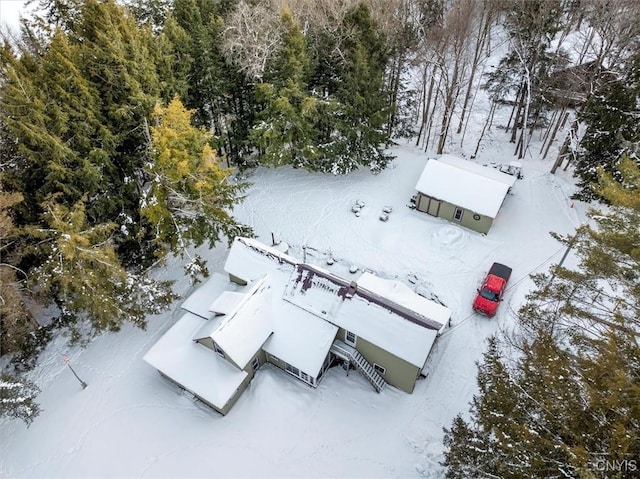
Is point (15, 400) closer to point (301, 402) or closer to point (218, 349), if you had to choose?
point (218, 349)

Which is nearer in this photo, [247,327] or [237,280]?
[247,327]

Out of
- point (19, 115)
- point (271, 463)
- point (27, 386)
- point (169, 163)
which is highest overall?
point (19, 115)

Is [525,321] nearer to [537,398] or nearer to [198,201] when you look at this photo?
[537,398]

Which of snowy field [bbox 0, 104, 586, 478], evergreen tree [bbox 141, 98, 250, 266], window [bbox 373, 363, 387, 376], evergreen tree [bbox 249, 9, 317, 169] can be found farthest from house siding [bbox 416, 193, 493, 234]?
evergreen tree [bbox 141, 98, 250, 266]

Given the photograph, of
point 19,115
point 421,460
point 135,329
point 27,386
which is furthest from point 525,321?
point 19,115

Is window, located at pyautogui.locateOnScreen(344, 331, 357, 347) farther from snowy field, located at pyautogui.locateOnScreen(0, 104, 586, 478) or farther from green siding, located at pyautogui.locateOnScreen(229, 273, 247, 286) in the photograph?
green siding, located at pyautogui.locateOnScreen(229, 273, 247, 286)

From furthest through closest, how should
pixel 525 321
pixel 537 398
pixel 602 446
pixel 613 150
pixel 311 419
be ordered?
pixel 613 150 → pixel 311 419 → pixel 525 321 → pixel 537 398 → pixel 602 446

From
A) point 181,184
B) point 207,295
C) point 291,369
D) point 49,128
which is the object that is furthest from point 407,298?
point 49,128
